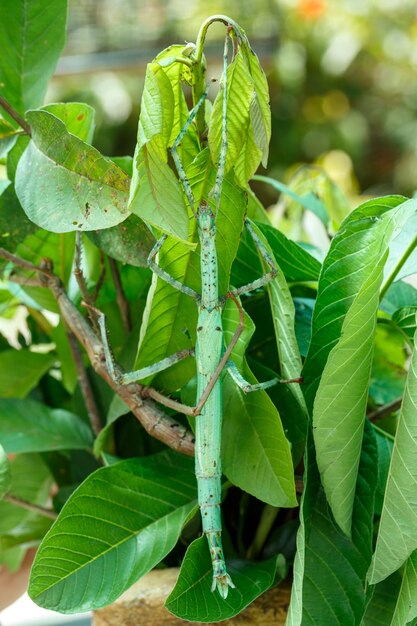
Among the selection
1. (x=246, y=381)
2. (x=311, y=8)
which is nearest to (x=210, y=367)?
(x=246, y=381)

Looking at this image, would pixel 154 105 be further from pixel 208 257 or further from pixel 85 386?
pixel 85 386

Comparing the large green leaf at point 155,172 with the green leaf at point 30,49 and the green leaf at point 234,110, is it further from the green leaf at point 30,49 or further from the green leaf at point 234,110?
the green leaf at point 30,49

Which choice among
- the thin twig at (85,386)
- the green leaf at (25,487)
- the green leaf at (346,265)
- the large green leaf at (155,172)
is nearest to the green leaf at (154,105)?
the large green leaf at (155,172)

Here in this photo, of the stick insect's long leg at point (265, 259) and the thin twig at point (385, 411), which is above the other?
the stick insect's long leg at point (265, 259)

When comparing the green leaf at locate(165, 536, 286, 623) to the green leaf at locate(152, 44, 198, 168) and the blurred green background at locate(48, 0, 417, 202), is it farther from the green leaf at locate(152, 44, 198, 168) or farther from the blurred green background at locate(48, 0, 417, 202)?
the blurred green background at locate(48, 0, 417, 202)

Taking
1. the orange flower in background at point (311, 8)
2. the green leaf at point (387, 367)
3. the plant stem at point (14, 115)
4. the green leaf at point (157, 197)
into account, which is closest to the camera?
the green leaf at point (157, 197)

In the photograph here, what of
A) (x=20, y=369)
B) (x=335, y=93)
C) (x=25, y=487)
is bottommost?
(x=335, y=93)

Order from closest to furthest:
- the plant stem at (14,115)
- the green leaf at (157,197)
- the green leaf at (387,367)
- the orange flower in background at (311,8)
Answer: the green leaf at (157,197)
the plant stem at (14,115)
the green leaf at (387,367)
the orange flower in background at (311,8)
